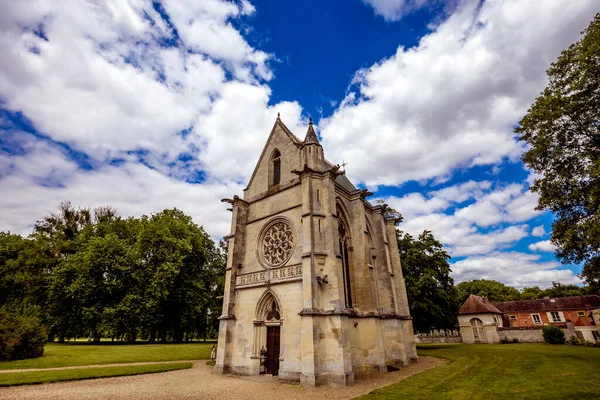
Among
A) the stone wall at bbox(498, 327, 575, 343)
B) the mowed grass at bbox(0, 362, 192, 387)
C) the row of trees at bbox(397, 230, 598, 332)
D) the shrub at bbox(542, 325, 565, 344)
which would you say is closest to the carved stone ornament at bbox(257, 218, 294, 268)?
the mowed grass at bbox(0, 362, 192, 387)

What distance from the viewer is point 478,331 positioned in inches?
1414

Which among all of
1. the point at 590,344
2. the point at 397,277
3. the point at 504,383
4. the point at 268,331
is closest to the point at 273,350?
the point at 268,331

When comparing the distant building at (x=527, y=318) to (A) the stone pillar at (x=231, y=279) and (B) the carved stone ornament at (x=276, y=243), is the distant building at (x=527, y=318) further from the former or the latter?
(A) the stone pillar at (x=231, y=279)

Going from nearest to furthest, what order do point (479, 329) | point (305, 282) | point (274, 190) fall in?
point (305, 282), point (274, 190), point (479, 329)

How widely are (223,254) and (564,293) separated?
242 ft

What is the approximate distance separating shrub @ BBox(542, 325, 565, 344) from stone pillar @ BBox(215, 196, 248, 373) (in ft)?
113

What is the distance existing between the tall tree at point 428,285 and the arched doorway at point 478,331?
48.1 ft

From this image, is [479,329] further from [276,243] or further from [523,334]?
[276,243]

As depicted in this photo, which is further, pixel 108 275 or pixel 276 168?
pixel 108 275

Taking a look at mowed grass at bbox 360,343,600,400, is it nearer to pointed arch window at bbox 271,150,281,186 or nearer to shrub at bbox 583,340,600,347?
pointed arch window at bbox 271,150,281,186

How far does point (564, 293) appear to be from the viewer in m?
61.0

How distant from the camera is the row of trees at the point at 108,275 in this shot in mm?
25234

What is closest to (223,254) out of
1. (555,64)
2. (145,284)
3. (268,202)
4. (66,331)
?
(145,284)

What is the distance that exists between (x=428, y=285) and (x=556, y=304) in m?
37.6
